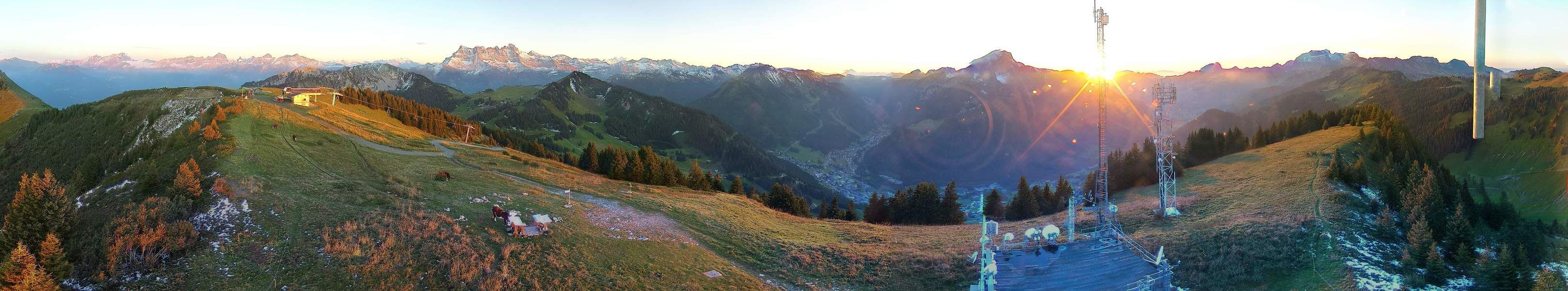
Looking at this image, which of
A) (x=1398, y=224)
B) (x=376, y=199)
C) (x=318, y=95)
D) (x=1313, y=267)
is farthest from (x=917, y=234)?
(x=318, y=95)

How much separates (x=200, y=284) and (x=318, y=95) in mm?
76988

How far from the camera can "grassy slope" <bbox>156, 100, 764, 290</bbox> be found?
64.7 feet

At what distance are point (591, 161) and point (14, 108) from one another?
204 feet

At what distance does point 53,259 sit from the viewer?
57.1 feet

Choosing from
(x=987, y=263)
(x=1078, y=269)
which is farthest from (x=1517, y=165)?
(x=987, y=263)

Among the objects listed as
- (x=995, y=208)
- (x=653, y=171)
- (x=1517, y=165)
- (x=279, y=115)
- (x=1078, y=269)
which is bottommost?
(x=995, y=208)

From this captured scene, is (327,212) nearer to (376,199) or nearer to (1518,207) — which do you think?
(376,199)

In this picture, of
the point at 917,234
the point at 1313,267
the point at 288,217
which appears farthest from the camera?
the point at 917,234

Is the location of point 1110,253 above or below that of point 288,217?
below

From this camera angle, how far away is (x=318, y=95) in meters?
80.1

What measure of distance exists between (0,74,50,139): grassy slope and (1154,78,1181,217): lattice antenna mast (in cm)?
9246

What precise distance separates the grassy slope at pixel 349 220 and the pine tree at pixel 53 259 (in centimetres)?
214

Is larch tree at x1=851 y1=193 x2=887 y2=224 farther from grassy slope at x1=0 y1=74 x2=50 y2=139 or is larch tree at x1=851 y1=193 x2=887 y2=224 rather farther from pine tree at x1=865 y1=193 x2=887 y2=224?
grassy slope at x1=0 y1=74 x2=50 y2=139

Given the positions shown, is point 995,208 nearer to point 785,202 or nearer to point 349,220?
point 785,202
